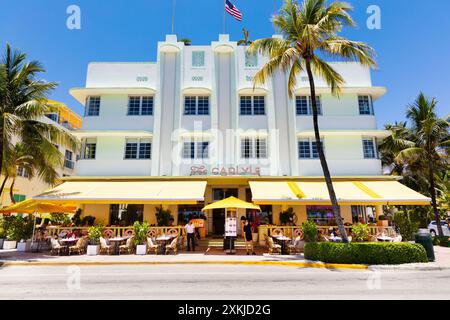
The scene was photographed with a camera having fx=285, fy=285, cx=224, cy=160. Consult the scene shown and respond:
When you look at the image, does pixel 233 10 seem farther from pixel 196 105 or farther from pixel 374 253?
pixel 374 253

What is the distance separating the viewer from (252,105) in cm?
2202

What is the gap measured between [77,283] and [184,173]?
1155 centimetres

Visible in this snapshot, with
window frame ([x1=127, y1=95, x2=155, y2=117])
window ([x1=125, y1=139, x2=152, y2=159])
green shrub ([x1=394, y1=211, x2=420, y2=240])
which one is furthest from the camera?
window frame ([x1=127, y1=95, x2=155, y2=117])

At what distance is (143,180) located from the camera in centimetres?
2012

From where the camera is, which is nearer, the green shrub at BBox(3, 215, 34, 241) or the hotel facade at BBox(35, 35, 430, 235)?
the green shrub at BBox(3, 215, 34, 241)

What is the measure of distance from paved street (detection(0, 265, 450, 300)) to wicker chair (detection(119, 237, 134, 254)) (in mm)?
3201

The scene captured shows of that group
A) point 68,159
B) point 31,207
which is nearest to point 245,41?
point 31,207

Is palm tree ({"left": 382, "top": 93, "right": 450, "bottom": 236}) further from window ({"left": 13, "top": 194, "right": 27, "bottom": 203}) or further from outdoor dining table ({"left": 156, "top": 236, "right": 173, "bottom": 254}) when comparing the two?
window ({"left": 13, "top": 194, "right": 27, "bottom": 203})

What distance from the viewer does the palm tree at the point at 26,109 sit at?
51.4 feet

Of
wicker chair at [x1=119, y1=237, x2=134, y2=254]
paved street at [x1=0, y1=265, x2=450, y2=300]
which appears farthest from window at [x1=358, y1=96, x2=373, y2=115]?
wicker chair at [x1=119, y1=237, x2=134, y2=254]

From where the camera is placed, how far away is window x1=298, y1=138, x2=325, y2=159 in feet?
68.9

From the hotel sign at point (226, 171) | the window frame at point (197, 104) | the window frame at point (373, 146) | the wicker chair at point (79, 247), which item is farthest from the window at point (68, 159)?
the window frame at point (373, 146)
